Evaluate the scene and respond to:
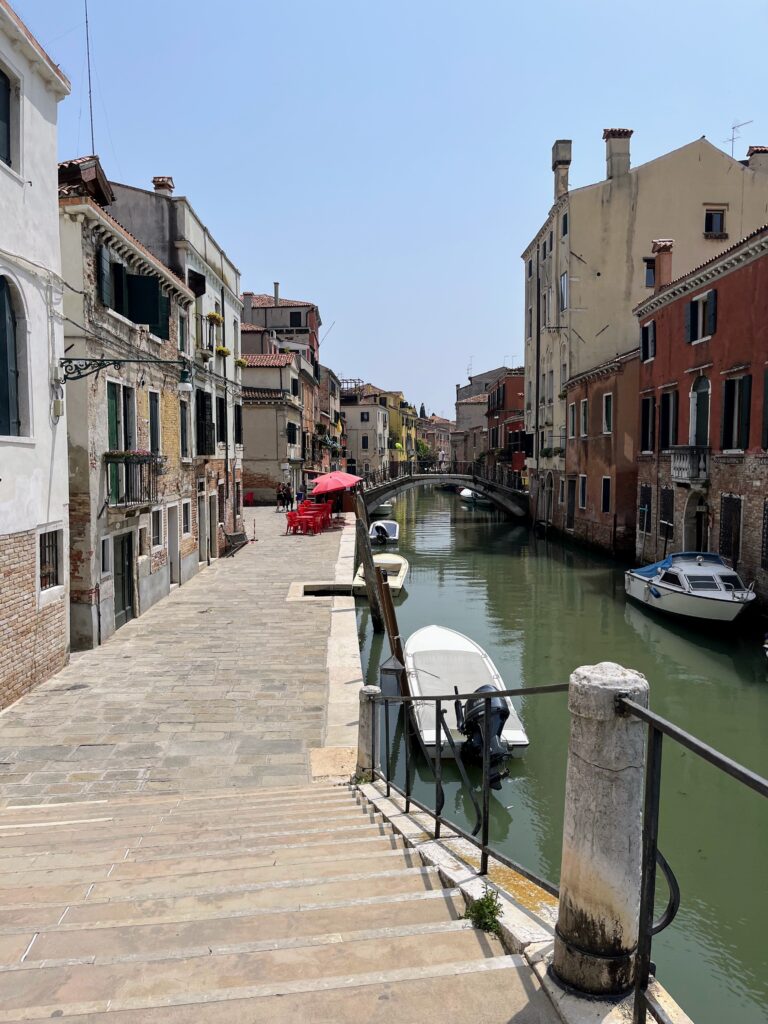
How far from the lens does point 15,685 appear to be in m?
10.2

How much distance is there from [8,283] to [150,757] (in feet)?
20.6

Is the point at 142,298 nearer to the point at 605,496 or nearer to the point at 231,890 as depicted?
the point at 231,890

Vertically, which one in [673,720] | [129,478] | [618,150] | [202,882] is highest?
[618,150]

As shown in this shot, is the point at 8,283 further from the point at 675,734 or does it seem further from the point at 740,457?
the point at 740,457

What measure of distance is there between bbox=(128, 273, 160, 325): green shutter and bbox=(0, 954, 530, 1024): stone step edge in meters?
14.0

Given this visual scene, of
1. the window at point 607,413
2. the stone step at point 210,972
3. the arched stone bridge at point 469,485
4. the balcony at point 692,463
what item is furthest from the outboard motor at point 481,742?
the arched stone bridge at point 469,485

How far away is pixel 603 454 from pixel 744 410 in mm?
12065

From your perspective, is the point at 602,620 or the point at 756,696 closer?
the point at 756,696

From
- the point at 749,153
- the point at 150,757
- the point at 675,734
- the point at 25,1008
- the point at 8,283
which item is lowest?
the point at 150,757

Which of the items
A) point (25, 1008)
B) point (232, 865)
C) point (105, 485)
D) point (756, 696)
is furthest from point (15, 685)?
point (756, 696)

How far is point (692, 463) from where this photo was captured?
72.6ft

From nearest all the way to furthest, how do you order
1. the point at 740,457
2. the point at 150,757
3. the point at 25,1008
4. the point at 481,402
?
the point at 25,1008, the point at 150,757, the point at 740,457, the point at 481,402

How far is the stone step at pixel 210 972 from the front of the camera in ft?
8.75

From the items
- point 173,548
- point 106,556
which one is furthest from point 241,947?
point 173,548
